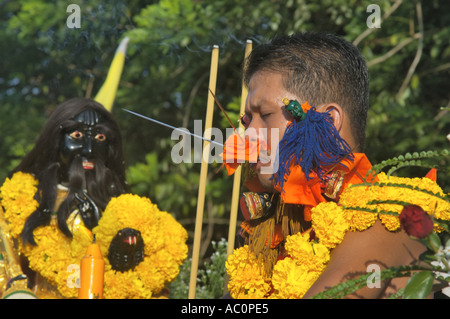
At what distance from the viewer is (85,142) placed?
2793 millimetres

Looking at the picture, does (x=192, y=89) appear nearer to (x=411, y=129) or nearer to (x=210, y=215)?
(x=210, y=215)

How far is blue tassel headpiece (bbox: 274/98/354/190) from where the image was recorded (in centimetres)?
175

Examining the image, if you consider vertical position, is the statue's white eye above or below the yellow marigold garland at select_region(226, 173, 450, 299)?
above

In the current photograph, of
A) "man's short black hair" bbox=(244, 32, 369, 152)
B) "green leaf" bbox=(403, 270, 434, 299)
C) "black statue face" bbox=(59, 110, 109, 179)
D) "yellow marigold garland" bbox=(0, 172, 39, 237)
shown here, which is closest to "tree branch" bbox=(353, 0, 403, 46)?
"black statue face" bbox=(59, 110, 109, 179)

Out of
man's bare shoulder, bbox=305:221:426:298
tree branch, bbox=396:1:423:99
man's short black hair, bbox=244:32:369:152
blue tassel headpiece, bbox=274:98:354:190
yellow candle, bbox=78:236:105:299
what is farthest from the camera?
tree branch, bbox=396:1:423:99

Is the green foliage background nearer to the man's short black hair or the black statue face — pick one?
the black statue face

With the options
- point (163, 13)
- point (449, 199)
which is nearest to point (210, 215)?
point (163, 13)

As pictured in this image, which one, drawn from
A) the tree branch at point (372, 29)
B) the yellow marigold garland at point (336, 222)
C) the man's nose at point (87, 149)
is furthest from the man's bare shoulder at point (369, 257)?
the tree branch at point (372, 29)

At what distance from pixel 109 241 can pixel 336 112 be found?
3.74 ft

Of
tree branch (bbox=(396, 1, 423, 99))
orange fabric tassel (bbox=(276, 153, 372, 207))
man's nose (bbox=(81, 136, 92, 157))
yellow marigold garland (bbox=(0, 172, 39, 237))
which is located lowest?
orange fabric tassel (bbox=(276, 153, 372, 207))

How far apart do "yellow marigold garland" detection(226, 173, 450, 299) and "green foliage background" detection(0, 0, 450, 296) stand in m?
2.19

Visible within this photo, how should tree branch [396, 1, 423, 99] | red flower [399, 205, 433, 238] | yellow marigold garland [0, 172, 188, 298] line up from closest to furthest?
1. red flower [399, 205, 433, 238]
2. yellow marigold garland [0, 172, 188, 298]
3. tree branch [396, 1, 423, 99]

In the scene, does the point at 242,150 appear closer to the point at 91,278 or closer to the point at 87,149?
the point at 91,278

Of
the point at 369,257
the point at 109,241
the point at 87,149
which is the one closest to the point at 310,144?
the point at 369,257
